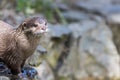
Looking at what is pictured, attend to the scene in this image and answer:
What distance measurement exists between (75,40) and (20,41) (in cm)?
312

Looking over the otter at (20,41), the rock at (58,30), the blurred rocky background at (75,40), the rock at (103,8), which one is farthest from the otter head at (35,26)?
the rock at (103,8)

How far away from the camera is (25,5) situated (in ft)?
21.1

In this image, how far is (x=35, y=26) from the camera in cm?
335

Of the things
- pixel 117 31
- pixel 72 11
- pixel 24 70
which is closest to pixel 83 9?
pixel 72 11

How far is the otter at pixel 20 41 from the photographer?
3.36 meters

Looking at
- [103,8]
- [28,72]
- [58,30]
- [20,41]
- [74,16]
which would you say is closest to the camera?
[20,41]

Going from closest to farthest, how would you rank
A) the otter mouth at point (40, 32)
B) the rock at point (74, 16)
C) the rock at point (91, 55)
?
the otter mouth at point (40, 32) → the rock at point (91, 55) → the rock at point (74, 16)

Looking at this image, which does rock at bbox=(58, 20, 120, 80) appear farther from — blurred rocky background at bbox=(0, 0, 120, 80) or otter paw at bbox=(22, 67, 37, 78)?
otter paw at bbox=(22, 67, 37, 78)

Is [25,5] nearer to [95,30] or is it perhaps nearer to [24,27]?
[95,30]

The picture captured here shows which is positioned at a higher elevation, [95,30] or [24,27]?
[95,30]

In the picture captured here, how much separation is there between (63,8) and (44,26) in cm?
450

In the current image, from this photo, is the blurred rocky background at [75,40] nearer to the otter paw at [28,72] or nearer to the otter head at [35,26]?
the otter paw at [28,72]

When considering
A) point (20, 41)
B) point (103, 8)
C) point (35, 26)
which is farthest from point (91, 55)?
point (35, 26)

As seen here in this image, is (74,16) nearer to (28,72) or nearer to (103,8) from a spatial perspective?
(103,8)
